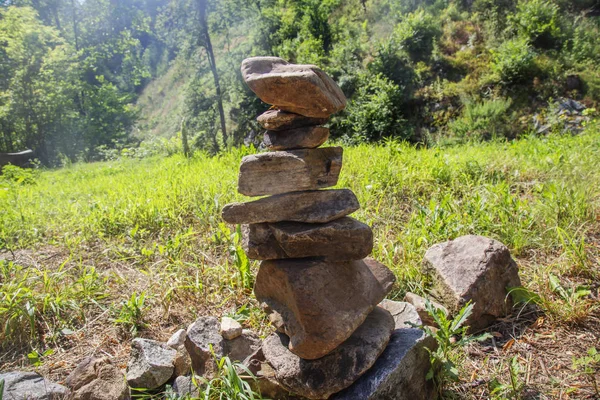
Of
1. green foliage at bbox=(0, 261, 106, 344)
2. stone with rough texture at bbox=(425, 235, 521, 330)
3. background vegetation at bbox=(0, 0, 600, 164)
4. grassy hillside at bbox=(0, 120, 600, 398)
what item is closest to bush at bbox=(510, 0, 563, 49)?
background vegetation at bbox=(0, 0, 600, 164)

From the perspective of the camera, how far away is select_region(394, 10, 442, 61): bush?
516 inches

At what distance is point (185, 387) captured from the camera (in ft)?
7.27

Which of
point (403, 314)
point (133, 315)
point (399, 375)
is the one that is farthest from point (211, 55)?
point (399, 375)

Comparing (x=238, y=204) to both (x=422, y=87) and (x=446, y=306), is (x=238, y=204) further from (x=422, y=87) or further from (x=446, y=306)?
(x=422, y=87)

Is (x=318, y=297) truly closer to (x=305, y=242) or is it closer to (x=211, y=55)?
(x=305, y=242)

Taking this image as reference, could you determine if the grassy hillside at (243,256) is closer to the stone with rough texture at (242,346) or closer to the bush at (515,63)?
the stone with rough texture at (242,346)

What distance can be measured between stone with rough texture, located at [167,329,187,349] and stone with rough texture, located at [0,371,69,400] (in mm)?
648

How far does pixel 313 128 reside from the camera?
212 cm

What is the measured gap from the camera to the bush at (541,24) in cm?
1168

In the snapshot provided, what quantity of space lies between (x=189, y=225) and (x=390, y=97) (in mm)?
9399

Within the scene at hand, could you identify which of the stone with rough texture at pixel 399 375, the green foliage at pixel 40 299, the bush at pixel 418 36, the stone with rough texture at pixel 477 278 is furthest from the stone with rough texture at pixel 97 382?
the bush at pixel 418 36

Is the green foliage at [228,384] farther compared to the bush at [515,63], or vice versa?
the bush at [515,63]

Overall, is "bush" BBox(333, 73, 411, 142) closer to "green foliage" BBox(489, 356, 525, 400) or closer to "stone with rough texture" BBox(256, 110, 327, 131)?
"stone with rough texture" BBox(256, 110, 327, 131)

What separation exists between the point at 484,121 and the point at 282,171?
380 inches
